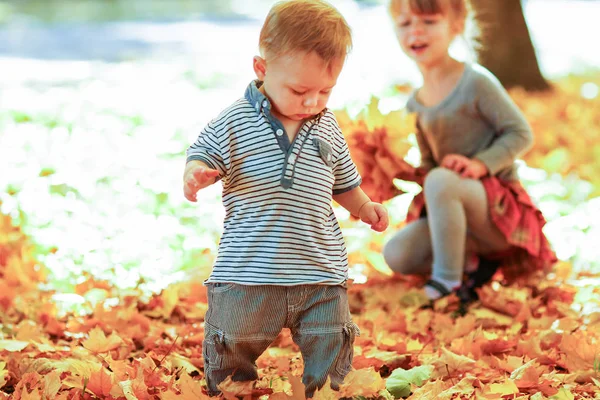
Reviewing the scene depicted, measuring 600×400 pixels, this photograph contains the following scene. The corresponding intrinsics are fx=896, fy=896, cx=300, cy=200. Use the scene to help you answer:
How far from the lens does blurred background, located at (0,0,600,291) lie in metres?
4.25

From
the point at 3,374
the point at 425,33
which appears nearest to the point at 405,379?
the point at 3,374

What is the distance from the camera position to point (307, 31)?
2.25 metres

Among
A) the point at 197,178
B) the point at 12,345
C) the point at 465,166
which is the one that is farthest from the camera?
the point at 465,166

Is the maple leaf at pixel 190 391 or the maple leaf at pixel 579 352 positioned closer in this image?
the maple leaf at pixel 190 391

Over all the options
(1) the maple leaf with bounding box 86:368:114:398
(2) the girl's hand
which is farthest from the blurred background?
(1) the maple leaf with bounding box 86:368:114:398

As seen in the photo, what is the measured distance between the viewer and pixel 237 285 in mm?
2340

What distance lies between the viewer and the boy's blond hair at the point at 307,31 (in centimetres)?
226

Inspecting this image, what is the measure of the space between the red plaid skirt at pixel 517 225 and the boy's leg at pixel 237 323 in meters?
1.60

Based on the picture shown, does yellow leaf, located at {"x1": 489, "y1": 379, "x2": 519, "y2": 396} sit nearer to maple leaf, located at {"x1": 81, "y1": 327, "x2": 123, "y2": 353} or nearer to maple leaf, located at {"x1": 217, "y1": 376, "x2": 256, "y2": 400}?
maple leaf, located at {"x1": 217, "y1": 376, "x2": 256, "y2": 400}

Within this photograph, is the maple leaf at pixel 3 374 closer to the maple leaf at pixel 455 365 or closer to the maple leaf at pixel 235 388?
the maple leaf at pixel 235 388

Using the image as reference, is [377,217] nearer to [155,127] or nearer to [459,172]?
[459,172]

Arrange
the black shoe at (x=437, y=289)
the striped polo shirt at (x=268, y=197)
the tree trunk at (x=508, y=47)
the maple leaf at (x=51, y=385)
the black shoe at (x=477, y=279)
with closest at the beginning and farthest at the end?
the striped polo shirt at (x=268, y=197), the maple leaf at (x=51, y=385), the black shoe at (x=437, y=289), the black shoe at (x=477, y=279), the tree trunk at (x=508, y=47)

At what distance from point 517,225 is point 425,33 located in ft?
2.91

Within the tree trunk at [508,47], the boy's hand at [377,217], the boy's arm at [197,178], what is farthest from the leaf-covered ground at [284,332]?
the tree trunk at [508,47]
